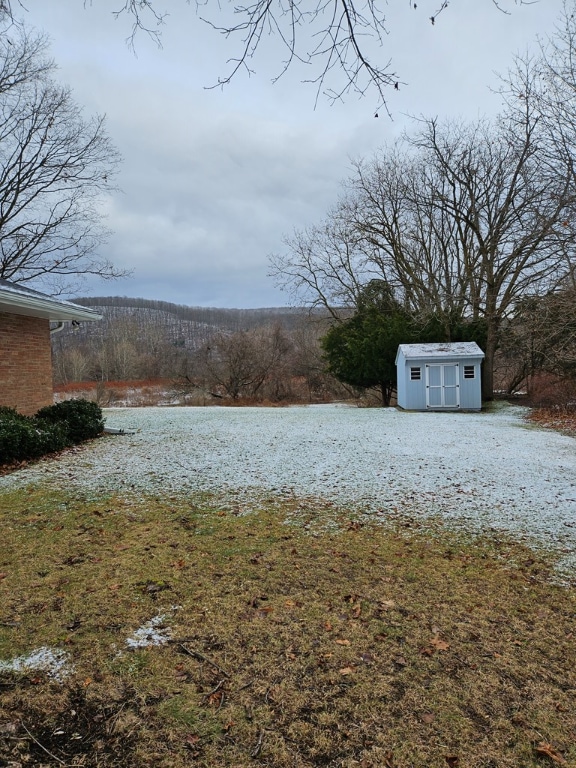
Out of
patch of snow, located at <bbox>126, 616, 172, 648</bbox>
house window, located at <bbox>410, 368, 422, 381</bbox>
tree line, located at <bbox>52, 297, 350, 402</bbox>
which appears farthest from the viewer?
tree line, located at <bbox>52, 297, 350, 402</bbox>

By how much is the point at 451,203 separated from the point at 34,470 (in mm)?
20447

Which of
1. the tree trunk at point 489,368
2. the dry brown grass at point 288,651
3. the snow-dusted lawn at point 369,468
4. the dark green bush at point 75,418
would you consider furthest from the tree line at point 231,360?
the dry brown grass at point 288,651

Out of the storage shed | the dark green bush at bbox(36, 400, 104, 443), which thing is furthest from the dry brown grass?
the storage shed

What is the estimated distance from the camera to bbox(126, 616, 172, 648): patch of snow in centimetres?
249

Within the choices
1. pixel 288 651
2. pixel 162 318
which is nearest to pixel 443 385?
pixel 288 651

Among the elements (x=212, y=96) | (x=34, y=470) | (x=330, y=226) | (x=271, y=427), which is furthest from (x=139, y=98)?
(x=330, y=226)

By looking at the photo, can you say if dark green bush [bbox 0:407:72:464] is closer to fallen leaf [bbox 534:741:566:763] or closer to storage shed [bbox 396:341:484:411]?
fallen leaf [bbox 534:741:566:763]

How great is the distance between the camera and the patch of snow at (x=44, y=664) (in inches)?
88.4

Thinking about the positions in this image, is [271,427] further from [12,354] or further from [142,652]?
[142,652]

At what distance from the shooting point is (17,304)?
8.12 meters

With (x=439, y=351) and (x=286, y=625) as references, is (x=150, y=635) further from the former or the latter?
(x=439, y=351)

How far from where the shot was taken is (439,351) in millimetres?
16406

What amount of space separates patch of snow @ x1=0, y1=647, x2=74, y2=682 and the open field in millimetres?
11

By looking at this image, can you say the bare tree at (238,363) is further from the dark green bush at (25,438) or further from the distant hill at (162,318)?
the dark green bush at (25,438)
